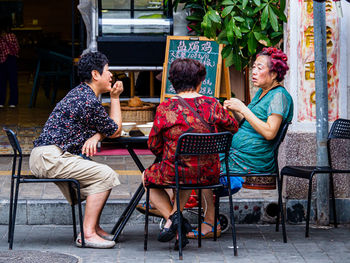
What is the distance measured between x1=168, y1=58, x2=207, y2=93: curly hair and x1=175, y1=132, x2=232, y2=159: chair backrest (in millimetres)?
433

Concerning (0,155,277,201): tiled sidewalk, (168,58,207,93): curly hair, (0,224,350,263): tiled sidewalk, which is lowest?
(0,224,350,263): tiled sidewalk

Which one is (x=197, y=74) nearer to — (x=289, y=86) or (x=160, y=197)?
(x=160, y=197)

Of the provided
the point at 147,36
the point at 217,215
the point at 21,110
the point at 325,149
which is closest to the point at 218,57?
the point at 147,36

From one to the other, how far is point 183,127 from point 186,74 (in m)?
0.38

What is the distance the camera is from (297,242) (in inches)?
222

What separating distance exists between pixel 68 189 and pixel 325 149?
7.03 ft

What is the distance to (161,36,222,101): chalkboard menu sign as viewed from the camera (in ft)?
26.5

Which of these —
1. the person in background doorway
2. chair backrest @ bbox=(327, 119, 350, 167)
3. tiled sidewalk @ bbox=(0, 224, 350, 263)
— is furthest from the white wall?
the person in background doorway

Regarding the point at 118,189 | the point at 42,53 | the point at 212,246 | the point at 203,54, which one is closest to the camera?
the point at 212,246

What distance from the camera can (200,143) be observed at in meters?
5.01

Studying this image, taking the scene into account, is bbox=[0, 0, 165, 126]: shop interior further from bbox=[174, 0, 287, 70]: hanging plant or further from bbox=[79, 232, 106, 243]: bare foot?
bbox=[79, 232, 106, 243]: bare foot

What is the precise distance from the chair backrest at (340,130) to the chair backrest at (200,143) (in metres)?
1.30

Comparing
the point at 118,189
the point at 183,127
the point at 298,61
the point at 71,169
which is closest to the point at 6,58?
the point at 118,189

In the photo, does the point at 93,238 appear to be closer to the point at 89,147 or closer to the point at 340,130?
the point at 89,147
